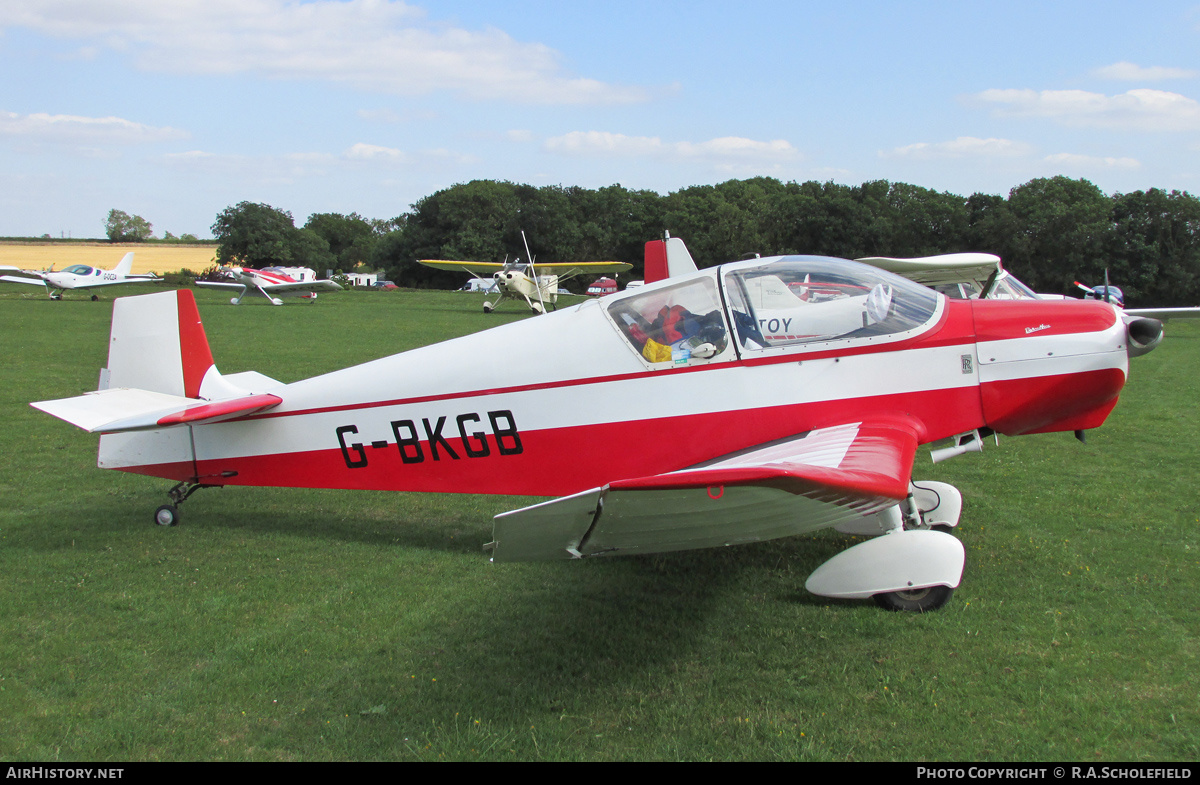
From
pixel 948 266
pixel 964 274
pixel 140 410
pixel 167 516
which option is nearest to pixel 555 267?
pixel 964 274

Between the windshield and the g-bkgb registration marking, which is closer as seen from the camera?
the windshield

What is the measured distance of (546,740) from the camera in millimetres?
3135

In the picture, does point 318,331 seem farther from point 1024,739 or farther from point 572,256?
point 572,256

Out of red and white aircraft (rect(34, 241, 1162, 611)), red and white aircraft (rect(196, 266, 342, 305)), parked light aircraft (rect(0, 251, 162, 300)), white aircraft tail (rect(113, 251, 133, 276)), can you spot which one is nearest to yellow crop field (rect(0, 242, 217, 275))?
parked light aircraft (rect(0, 251, 162, 300))

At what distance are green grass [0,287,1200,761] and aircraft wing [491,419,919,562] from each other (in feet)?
2.74

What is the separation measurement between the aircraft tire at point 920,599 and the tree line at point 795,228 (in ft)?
44.9

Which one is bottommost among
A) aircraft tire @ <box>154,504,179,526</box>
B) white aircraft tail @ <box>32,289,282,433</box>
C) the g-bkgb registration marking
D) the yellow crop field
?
aircraft tire @ <box>154,504,179,526</box>

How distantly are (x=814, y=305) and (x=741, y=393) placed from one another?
0.68m

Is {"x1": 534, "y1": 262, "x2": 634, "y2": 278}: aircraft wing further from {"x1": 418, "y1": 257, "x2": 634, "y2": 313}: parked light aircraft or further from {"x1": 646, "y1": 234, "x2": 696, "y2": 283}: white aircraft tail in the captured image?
{"x1": 646, "y1": 234, "x2": 696, "y2": 283}: white aircraft tail

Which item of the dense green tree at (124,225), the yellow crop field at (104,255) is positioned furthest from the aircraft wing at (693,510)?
the dense green tree at (124,225)

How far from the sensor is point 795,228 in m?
57.3

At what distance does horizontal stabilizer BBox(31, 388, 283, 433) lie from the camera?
530cm

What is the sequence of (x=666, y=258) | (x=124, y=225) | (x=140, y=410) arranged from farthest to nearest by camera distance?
1. (x=124, y=225)
2. (x=666, y=258)
3. (x=140, y=410)

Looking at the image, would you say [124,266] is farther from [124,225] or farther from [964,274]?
[124,225]
